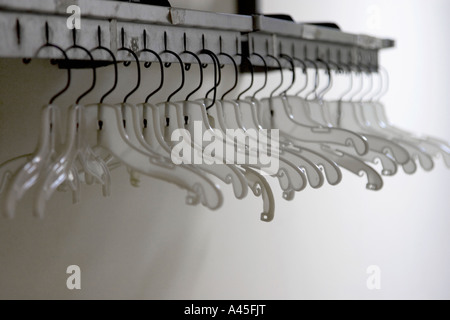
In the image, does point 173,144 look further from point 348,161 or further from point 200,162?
point 348,161

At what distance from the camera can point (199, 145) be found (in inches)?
39.1

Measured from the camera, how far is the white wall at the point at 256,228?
122 centimetres

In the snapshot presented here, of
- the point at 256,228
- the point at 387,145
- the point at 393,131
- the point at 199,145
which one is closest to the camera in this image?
the point at 199,145

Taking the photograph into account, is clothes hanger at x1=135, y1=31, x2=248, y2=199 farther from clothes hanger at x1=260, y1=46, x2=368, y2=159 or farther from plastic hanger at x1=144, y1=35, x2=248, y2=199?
clothes hanger at x1=260, y1=46, x2=368, y2=159

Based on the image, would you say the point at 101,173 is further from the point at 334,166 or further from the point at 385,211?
the point at 385,211

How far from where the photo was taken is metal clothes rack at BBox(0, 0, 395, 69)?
836 mm

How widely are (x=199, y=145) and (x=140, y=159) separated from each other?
0.43 feet

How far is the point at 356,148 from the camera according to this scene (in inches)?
46.6

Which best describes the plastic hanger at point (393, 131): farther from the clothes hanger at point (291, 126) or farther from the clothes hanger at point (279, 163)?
the clothes hanger at point (279, 163)

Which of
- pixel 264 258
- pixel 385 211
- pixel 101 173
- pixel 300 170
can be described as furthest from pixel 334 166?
pixel 385 211

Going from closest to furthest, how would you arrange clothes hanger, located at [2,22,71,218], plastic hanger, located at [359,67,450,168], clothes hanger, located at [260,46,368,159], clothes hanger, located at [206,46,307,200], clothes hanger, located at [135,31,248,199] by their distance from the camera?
1. clothes hanger, located at [2,22,71,218]
2. clothes hanger, located at [135,31,248,199]
3. clothes hanger, located at [206,46,307,200]
4. clothes hanger, located at [260,46,368,159]
5. plastic hanger, located at [359,67,450,168]

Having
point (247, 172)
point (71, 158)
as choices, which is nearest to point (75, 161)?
point (71, 158)

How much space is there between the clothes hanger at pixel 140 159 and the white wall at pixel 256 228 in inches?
13.4

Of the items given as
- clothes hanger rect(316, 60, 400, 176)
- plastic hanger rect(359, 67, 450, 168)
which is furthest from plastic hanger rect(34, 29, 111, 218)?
plastic hanger rect(359, 67, 450, 168)
